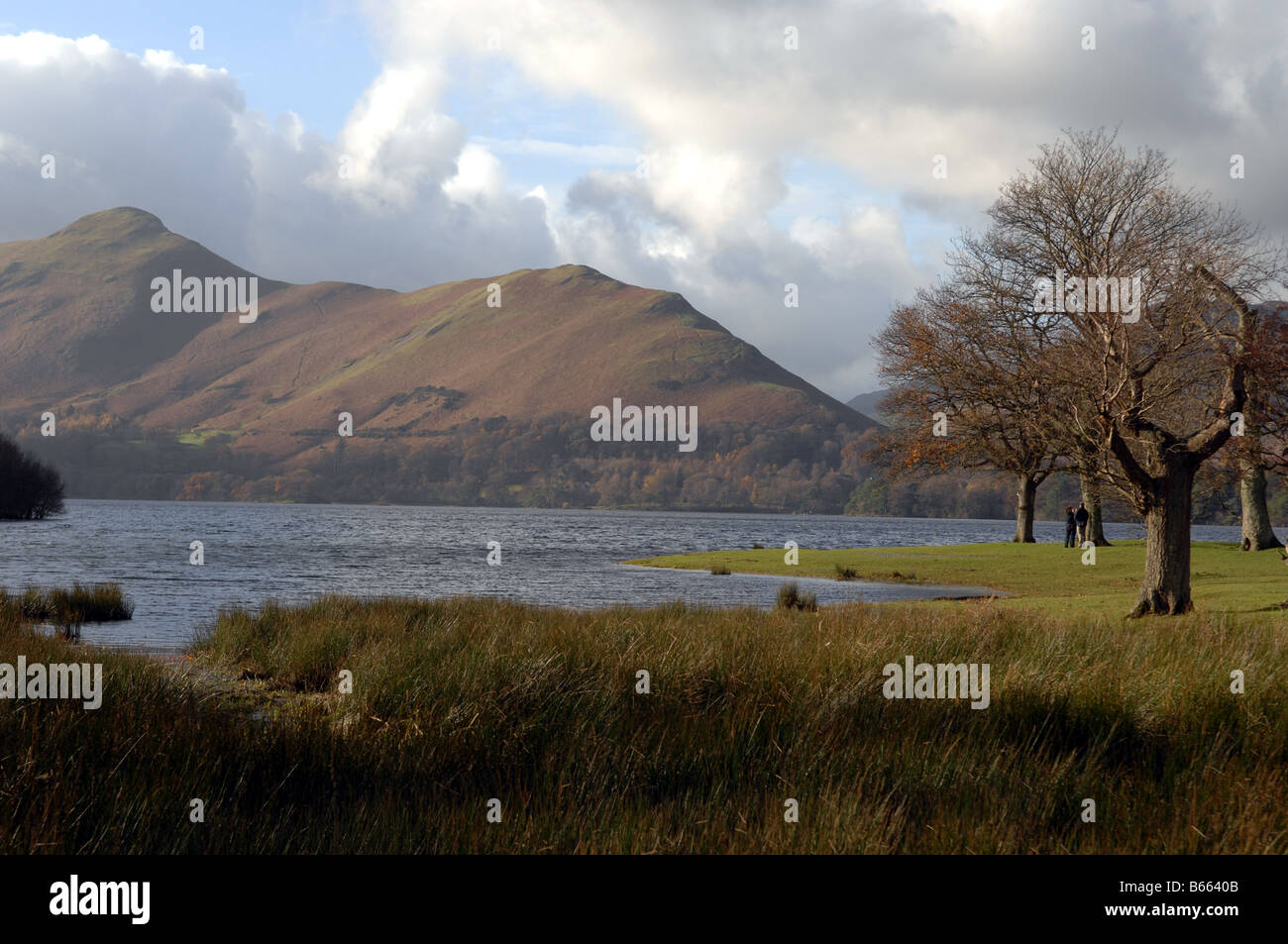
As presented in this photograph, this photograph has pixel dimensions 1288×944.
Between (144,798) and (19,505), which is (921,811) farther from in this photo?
(19,505)

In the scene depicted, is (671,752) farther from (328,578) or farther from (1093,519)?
A: (1093,519)

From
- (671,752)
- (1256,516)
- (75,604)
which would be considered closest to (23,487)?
(75,604)

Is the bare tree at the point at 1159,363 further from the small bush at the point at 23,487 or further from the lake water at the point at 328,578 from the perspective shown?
the small bush at the point at 23,487

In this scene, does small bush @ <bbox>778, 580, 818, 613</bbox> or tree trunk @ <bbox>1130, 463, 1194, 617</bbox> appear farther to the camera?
small bush @ <bbox>778, 580, 818, 613</bbox>

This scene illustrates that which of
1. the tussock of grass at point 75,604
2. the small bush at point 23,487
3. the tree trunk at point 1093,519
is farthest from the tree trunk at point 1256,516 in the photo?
the small bush at point 23,487

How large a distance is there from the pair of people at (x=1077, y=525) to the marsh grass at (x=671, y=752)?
35.1 m

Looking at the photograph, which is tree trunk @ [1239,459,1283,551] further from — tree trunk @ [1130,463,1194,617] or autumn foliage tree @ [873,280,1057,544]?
tree trunk @ [1130,463,1194,617]

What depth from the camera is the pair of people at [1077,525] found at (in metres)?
44.9

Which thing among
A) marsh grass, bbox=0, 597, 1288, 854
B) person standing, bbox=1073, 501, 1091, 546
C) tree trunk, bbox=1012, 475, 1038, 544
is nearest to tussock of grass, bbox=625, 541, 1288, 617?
person standing, bbox=1073, 501, 1091, 546

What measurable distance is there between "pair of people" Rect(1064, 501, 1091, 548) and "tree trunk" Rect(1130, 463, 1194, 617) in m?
25.8

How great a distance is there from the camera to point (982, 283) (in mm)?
37188

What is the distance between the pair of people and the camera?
147 ft
